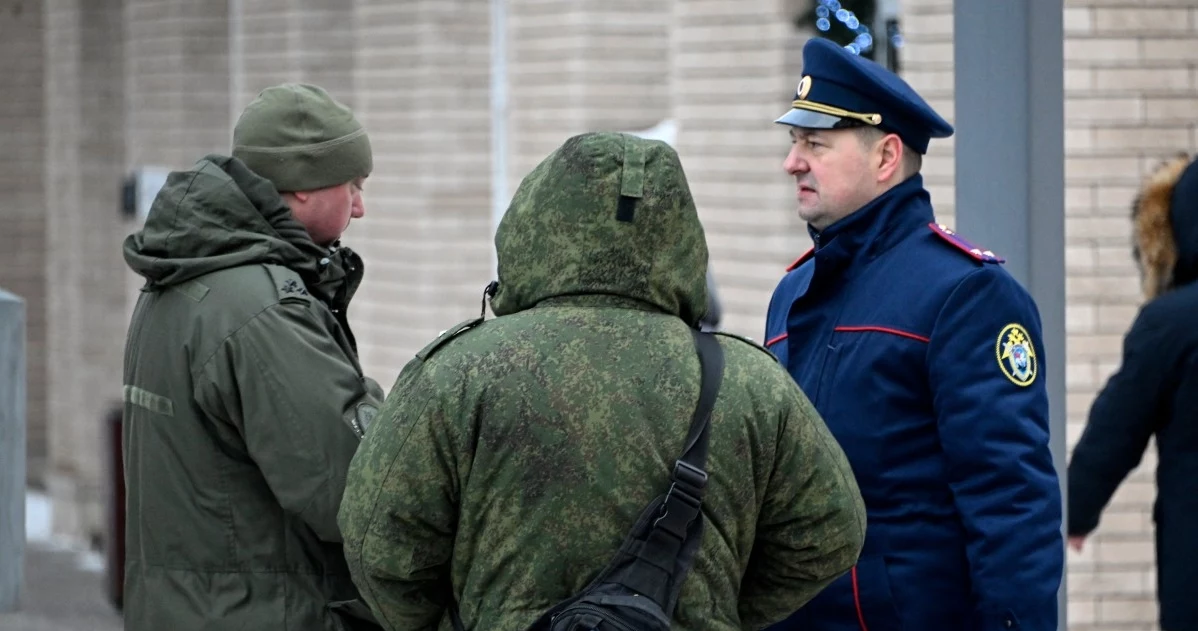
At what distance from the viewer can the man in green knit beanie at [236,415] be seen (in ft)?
10.6

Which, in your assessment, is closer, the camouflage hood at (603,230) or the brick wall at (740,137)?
the camouflage hood at (603,230)

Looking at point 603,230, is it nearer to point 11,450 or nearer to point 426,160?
point 11,450

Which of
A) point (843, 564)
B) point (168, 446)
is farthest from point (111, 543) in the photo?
point (843, 564)

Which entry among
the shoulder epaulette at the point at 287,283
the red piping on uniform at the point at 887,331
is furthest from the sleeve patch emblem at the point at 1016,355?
the shoulder epaulette at the point at 287,283

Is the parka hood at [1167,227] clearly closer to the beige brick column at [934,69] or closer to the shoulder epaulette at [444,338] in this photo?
the beige brick column at [934,69]

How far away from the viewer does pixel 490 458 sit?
2535mm

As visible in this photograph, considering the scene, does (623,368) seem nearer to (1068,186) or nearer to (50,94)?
(1068,186)

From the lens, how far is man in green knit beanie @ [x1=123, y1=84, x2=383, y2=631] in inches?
127

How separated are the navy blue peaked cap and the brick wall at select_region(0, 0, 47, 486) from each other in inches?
460

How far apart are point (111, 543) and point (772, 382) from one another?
23.5ft

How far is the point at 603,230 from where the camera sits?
2.59 metres

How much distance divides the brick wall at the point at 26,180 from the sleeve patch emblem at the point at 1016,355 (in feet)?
39.3

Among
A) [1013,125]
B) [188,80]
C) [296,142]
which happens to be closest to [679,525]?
[1013,125]

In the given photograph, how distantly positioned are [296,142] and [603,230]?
116 cm
